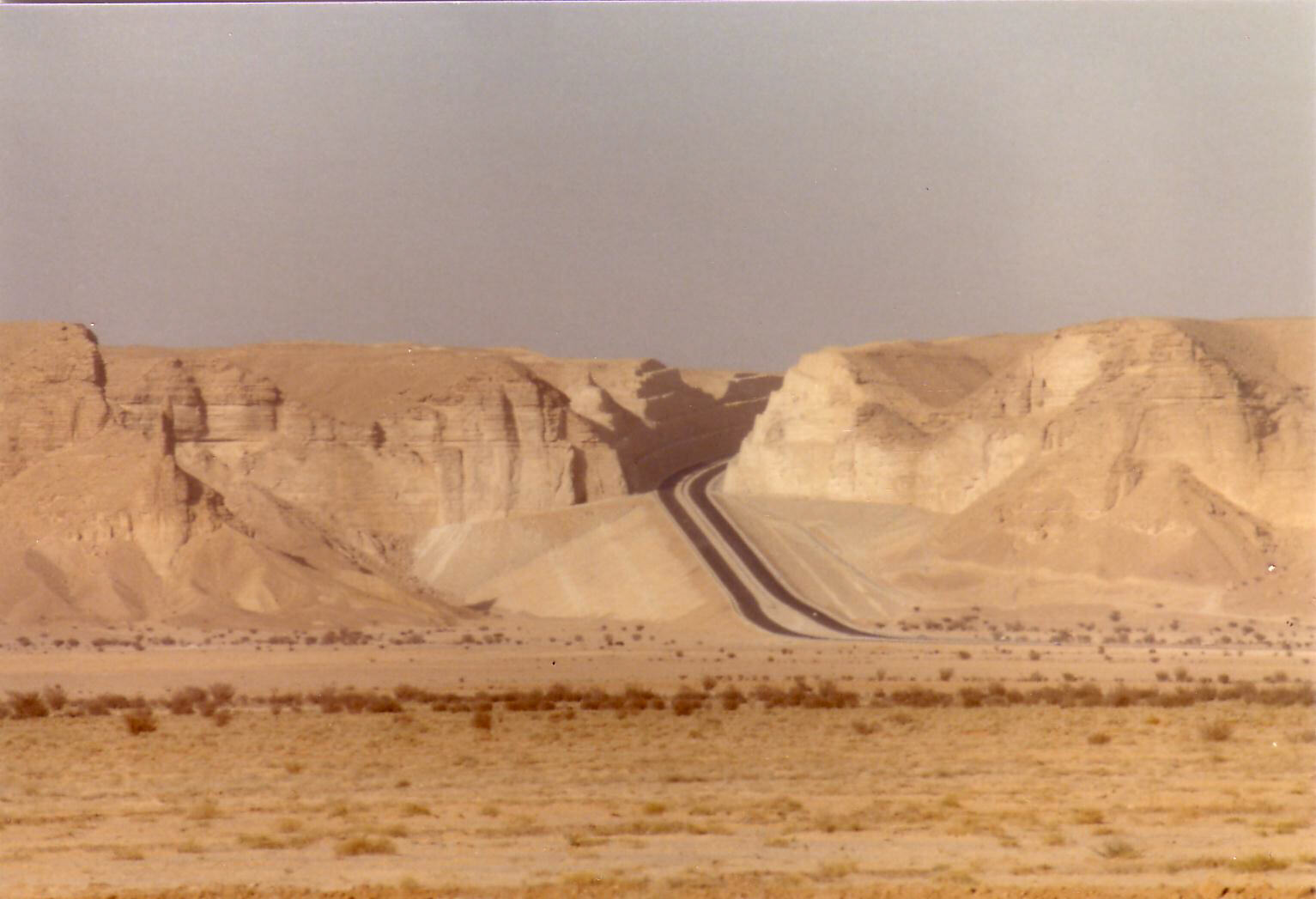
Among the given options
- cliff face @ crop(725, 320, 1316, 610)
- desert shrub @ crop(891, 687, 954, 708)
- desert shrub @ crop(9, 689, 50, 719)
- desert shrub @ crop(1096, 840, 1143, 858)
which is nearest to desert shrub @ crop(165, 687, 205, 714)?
desert shrub @ crop(9, 689, 50, 719)

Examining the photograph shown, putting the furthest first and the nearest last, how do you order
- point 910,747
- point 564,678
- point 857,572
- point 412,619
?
1. point 857,572
2. point 412,619
3. point 564,678
4. point 910,747

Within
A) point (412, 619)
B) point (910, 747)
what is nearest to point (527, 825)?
point (910, 747)

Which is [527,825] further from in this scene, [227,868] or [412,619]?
[412,619]

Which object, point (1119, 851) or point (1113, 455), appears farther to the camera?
point (1113, 455)

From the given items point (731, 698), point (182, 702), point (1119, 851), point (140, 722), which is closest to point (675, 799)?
point (1119, 851)

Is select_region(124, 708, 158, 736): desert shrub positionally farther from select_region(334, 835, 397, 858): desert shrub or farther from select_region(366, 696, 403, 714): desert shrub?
select_region(334, 835, 397, 858): desert shrub

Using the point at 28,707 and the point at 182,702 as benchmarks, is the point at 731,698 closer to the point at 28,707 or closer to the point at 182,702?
the point at 182,702
